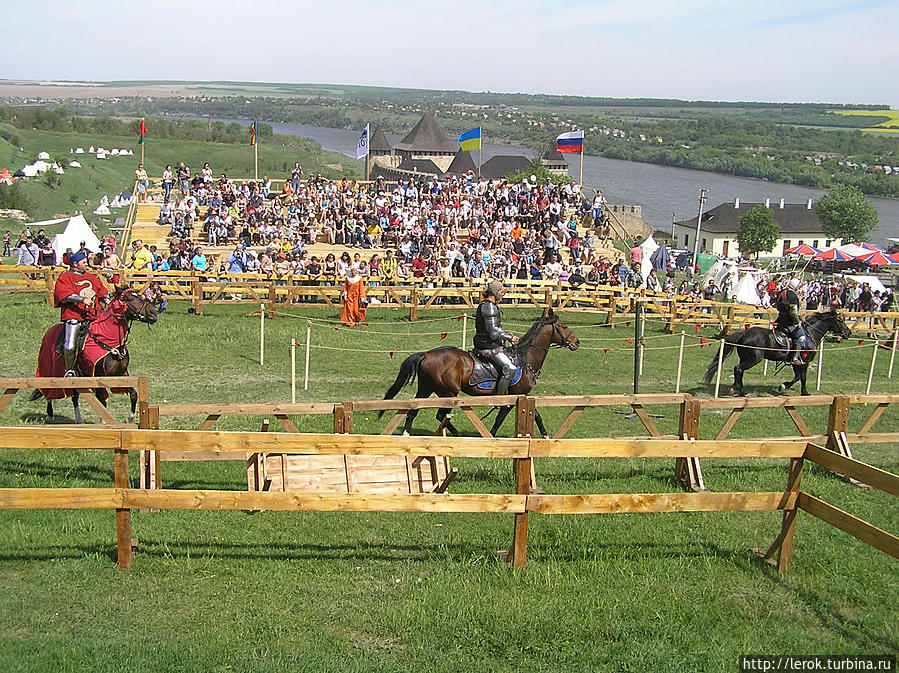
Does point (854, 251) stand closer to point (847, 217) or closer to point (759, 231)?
point (759, 231)

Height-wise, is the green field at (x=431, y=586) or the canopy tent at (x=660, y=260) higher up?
the green field at (x=431, y=586)

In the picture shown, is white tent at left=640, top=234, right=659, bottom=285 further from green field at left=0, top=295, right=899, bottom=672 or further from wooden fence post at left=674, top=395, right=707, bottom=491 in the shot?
green field at left=0, top=295, right=899, bottom=672

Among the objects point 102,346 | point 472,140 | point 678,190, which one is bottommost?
point 678,190

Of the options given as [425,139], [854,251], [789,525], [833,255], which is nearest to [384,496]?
[789,525]

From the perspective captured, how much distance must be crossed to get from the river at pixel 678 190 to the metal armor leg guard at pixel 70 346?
303ft

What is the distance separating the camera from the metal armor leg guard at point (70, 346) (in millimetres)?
11445

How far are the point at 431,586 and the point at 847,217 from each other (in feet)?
293

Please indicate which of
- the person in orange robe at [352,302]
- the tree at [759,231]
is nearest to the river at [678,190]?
the tree at [759,231]

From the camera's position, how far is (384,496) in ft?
20.4

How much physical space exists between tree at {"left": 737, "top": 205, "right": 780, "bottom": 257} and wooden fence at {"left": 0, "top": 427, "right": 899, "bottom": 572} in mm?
77487

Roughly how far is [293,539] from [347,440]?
127 cm

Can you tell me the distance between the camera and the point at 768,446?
668 cm

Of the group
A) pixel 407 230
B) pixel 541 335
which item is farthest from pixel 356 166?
pixel 541 335

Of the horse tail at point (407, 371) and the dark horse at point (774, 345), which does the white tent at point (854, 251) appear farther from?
the horse tail at point (407, 371)
